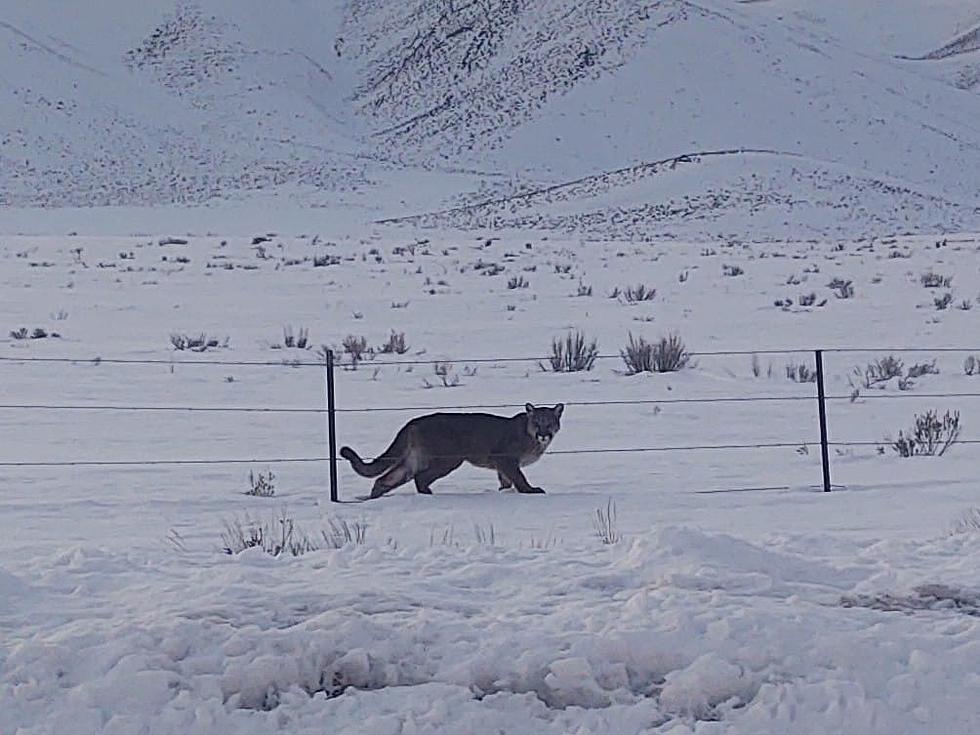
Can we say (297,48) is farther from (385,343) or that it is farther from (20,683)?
(20,683)

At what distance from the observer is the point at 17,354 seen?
19891mm

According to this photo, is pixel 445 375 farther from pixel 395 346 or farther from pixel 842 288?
pixel 842 288

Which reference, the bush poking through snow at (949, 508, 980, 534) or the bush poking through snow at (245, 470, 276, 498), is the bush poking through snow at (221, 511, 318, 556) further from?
the bush poking through snow at (949, 508, 980, 534)

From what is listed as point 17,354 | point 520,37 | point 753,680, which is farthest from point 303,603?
point 520,37

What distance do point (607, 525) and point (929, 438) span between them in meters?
5.05

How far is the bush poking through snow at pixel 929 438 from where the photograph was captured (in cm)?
1372

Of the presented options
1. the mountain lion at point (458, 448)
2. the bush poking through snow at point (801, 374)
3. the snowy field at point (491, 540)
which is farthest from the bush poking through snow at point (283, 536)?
the bush poking through snow at point (801, 374)

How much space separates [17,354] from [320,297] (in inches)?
340

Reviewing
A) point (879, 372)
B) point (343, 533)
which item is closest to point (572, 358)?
point (879, 372)

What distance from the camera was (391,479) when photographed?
11.7 m

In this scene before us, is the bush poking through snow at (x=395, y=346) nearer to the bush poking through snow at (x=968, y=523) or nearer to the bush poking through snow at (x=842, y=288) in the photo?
the bush poking through snow at (x=842, y=288)

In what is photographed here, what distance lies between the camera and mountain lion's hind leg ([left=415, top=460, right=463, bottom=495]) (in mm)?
11656

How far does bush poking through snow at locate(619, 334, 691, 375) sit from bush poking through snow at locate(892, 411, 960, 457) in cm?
455

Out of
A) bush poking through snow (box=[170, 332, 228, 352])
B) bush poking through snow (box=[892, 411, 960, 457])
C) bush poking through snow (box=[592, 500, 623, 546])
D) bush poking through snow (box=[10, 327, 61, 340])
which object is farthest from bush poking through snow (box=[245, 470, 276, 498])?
bush poking through snow (box=[10, 327, 61, 340])
